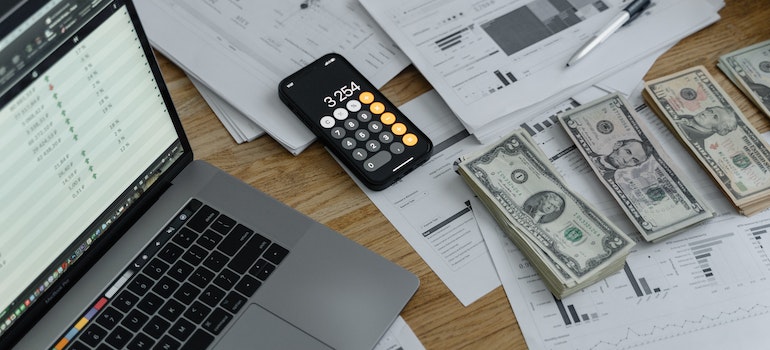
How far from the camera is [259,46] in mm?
937

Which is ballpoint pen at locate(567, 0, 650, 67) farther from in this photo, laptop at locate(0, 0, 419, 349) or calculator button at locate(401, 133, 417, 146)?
laptop at locate(0, 0, 419, 349)

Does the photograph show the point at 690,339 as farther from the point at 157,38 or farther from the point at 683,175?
the point at 157,38

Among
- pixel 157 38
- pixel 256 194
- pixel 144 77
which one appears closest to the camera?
pixel 144 77

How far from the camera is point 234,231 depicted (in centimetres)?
77

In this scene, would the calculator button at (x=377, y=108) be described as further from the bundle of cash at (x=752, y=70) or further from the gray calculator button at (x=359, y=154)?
the bundle of cash at (x=752, y=70)

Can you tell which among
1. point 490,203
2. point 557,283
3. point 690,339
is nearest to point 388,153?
point 490,203

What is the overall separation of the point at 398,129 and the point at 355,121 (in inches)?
1.9

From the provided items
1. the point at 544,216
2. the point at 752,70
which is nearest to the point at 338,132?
the point at 544,216

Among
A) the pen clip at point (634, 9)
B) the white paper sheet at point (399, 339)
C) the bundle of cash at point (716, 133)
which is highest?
the pen clip at point (634, 9)

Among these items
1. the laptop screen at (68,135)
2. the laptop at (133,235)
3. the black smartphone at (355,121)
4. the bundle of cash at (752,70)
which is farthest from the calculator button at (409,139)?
the bundle of cash at (752,70)

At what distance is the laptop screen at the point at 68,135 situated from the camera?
588mm

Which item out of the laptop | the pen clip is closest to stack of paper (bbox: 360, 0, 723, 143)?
the pen clip

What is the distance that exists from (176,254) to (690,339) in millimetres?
490

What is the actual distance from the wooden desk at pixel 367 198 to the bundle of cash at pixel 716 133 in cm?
3
